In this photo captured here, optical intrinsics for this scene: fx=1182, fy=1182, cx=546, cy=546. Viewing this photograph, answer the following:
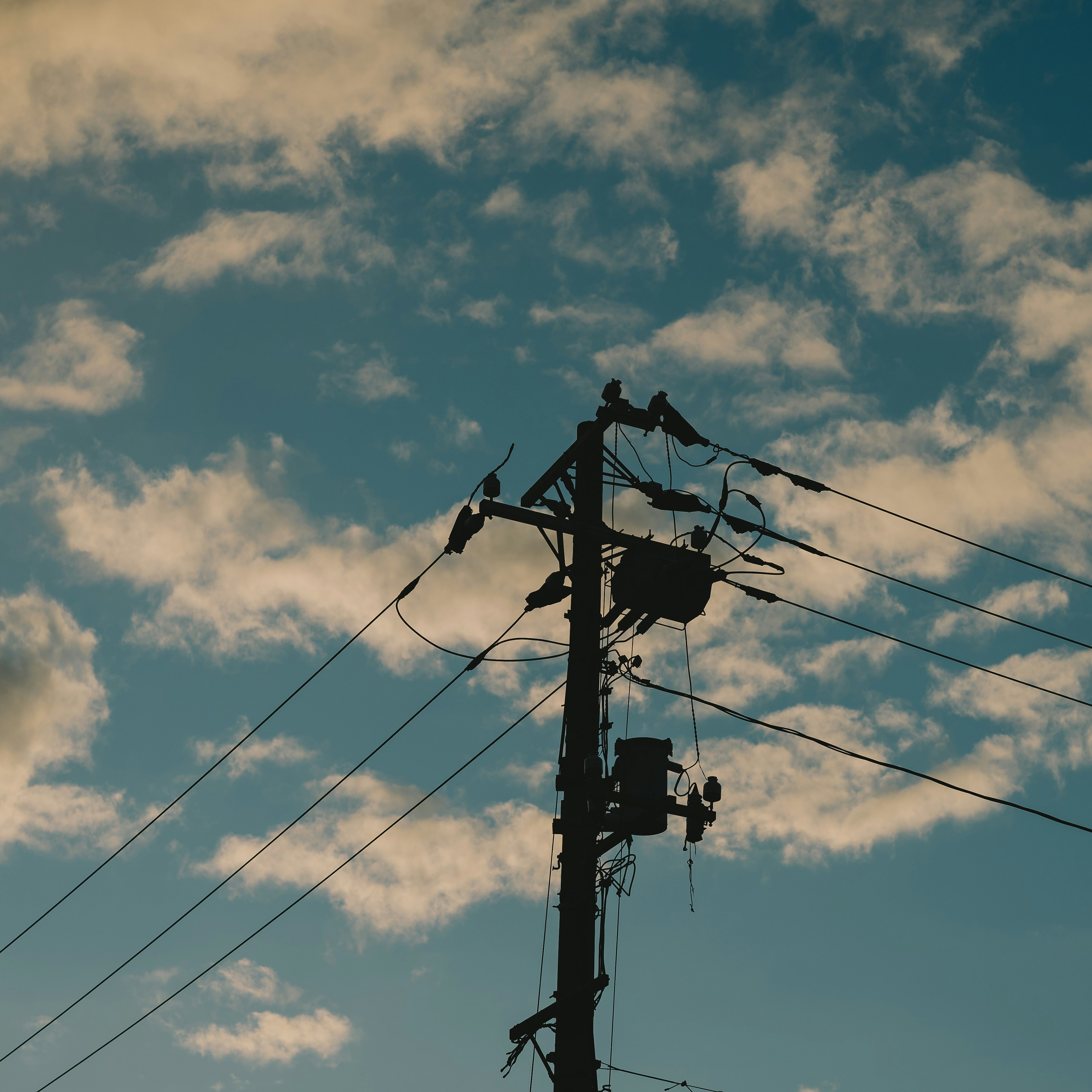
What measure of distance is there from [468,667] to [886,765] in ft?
17.4

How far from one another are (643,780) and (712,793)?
0.85m

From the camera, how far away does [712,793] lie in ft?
43.2

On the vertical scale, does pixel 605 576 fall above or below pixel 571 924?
above

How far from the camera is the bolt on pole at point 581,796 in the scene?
11.4 meters

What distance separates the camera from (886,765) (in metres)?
14.3

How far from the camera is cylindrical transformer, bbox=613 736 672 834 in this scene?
1274cm

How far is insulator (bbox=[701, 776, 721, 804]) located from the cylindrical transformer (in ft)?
1.52

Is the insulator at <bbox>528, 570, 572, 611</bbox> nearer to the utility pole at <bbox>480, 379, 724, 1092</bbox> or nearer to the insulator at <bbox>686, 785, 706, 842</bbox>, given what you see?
the utility pole at <bbox>480, 379, 724, 1092</bbox>

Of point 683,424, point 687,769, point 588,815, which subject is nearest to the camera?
point 588,815

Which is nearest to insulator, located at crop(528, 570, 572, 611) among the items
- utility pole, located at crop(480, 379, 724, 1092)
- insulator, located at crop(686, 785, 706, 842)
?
utility pole, located at crop(480, 379, 724, 1092)

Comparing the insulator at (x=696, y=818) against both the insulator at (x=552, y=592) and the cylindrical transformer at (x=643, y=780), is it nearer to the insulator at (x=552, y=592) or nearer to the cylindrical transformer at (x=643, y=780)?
the cylindrical transformer at (x=643, y=780)

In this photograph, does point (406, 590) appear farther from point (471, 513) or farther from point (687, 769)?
point (687, 769)

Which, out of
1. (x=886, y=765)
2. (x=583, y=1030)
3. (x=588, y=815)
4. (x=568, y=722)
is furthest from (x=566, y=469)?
(x=583, y=1030)

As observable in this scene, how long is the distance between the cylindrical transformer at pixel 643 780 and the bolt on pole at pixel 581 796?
16.3 inches
